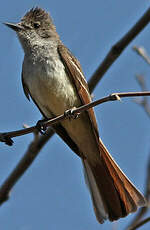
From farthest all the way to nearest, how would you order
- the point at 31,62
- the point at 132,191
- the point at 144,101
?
the point at 31,62 < the point at 132,191 < the point at 144,101

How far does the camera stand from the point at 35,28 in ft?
19.0

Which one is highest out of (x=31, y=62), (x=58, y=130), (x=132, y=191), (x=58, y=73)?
(x=31, y=62)

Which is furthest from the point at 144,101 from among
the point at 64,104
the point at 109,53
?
the point at 64,104

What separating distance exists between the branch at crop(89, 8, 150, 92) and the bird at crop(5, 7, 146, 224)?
1.43ft

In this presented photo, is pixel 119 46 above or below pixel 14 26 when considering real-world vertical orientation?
below

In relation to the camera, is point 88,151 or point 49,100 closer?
point 49,100

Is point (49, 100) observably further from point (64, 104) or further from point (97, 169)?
point (97, 169)

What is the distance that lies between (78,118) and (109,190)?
941 millimetres

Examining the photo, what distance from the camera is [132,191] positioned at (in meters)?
4.75

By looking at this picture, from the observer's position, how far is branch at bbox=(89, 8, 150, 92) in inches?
177

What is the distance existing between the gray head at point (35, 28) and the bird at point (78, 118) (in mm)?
29

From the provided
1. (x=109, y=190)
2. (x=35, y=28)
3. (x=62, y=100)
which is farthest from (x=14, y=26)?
(x=109, y=190)

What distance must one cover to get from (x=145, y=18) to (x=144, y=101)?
2.98ft

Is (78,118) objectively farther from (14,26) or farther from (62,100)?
(14,26)
